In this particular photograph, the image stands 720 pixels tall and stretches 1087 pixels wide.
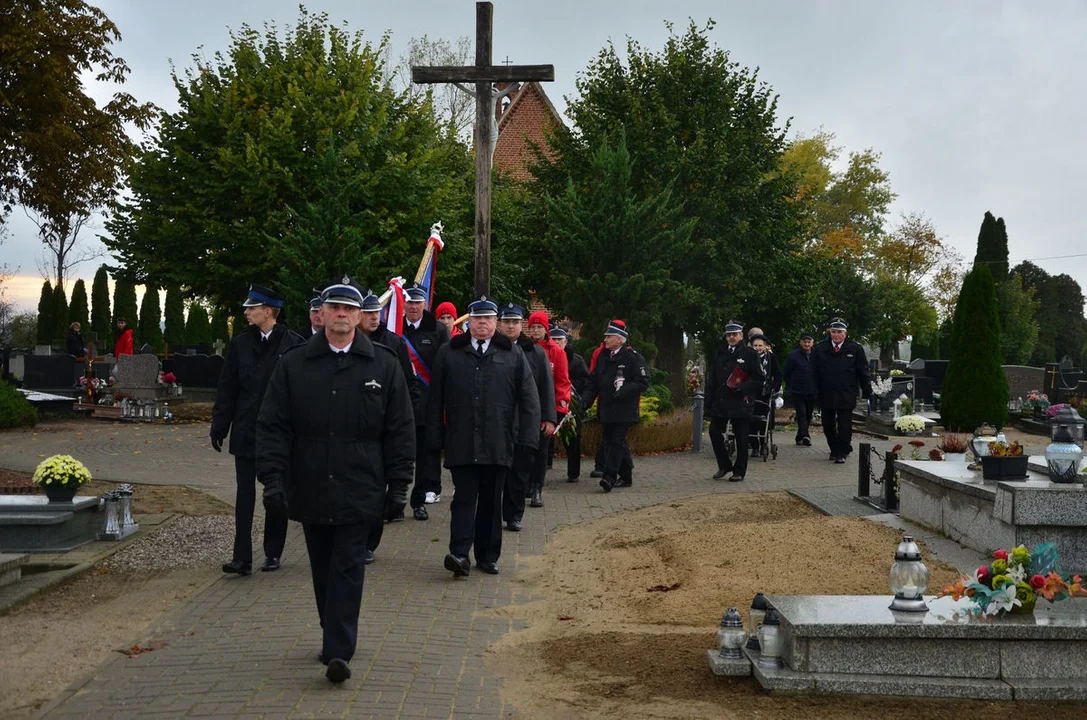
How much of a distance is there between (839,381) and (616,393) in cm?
452

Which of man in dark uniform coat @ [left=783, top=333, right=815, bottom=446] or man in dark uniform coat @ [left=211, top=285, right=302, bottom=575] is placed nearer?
man in dark uniform coat @ [left=211, top=285, right=302, bottom=575]

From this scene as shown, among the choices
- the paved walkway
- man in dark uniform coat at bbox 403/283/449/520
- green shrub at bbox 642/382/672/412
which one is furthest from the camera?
green shrub at bbox 642/382/672/412

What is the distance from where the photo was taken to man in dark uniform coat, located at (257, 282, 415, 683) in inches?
259

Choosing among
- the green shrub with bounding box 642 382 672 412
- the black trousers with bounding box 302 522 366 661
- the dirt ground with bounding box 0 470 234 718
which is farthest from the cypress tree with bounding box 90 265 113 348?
the black trousers with bounding box 302 522 366 661

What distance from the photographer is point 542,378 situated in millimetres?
11445

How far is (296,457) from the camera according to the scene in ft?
22.0

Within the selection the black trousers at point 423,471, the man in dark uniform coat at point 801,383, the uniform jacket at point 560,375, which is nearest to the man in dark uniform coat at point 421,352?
the black trousers at point 423,471

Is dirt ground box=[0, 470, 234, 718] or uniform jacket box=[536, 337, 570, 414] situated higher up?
uniform jacket box=[536, 337, 570, 414]

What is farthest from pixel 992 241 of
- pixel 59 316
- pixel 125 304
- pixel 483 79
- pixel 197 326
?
pixel 483 79

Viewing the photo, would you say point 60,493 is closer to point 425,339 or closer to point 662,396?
point 425,339

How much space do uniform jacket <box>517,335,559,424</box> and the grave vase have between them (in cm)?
399

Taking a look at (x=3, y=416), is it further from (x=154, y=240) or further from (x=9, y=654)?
(x=9, y=654)

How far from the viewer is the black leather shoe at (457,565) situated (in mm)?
9125

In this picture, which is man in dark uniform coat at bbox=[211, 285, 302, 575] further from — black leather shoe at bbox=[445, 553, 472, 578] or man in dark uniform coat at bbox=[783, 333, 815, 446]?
man in dark uniform coat at bbox=[783, 333, 815, 446]
